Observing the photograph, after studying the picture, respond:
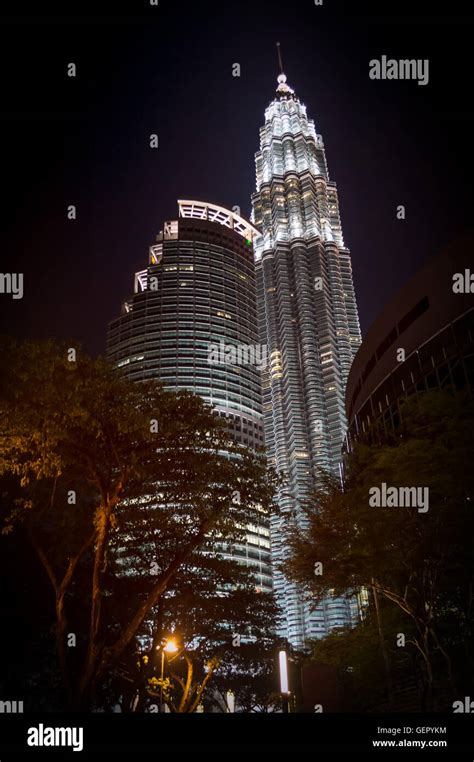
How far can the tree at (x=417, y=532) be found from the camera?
16875 mm

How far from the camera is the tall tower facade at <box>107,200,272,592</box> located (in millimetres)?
125000

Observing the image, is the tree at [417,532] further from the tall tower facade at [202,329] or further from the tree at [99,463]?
the tall tower facade at [202,329]

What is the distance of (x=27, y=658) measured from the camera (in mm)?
23453

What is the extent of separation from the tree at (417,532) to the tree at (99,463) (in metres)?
3.41

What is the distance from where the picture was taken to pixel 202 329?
13250 centimetres

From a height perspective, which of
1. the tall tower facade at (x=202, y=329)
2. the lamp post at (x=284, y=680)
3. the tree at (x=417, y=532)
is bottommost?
the lamp post at (x=284, y=680)

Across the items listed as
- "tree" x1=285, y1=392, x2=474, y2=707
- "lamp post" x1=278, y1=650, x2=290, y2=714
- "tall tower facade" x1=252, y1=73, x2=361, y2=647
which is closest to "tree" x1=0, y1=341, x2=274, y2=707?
"tree" x1=285, y1=392, x2=474, y2=707

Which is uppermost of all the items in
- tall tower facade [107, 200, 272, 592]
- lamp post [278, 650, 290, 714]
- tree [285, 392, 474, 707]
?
tall tower facade [107, 200, 272, 592]

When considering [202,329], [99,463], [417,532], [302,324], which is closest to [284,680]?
[417,532]

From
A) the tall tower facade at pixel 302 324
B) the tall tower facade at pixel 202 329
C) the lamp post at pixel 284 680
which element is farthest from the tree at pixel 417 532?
the tall tower facade at pixel 302 324

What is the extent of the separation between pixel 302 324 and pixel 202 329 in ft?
128

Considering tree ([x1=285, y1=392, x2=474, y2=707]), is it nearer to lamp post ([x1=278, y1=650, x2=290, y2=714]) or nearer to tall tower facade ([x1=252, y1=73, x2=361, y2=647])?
lamp post ([x1=278, y1=650, x2=290, y2=714])

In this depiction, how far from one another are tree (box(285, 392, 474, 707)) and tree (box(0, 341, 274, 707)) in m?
3.41

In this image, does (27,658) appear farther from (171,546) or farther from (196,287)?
(196,287)
